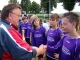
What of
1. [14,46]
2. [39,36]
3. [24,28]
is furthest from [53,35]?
[24,28]

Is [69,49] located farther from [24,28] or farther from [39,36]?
[24,28]

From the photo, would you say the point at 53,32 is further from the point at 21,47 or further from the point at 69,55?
the point at 21,47

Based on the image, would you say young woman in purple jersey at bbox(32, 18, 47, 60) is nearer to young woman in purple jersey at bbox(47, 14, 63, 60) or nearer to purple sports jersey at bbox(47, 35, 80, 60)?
young woman in purple jersey at bbox(47, 14, 63, 60)

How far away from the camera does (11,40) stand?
9.19ft

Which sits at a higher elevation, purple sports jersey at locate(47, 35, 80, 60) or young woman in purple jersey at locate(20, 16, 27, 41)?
purple sports jersey at locate(47, 35, 80, 60)

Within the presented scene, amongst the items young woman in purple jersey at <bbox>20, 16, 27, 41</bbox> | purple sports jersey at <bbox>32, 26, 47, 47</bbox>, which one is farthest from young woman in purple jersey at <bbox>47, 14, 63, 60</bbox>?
young woman in purple jersey at <bbox>20, 16, 27, 41</bbox>

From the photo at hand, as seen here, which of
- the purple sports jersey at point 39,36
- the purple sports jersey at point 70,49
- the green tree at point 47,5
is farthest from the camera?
the green tree at point 47,5

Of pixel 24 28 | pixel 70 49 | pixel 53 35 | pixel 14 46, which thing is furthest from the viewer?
pixel 24 28

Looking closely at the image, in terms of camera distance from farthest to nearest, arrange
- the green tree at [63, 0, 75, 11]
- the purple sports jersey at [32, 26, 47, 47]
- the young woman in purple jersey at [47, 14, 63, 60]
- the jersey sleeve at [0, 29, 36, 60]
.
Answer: the green tree at [63, 0, 75, 11]
the purple sports jersey at [32, 26, 47, 47]
the young woman in purple jersey at [47, 14, 63, 60]
the jersey sleeve at [0, 29, 36, 60]

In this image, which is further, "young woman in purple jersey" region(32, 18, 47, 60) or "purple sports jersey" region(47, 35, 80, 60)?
"young woman in purple jersey" region(32, 18, 47, 60)

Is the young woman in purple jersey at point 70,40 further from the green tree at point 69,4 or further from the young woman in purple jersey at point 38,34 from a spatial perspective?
the green tree at point 69,4

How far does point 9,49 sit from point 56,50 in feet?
4.71

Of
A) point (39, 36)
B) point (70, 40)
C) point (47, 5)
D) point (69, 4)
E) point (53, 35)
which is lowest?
point (47, 5)

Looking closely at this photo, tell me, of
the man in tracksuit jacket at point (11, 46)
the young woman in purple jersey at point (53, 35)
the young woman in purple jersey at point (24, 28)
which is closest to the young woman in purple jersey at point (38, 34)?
the young woman in purple jersey at point (53, 35)
